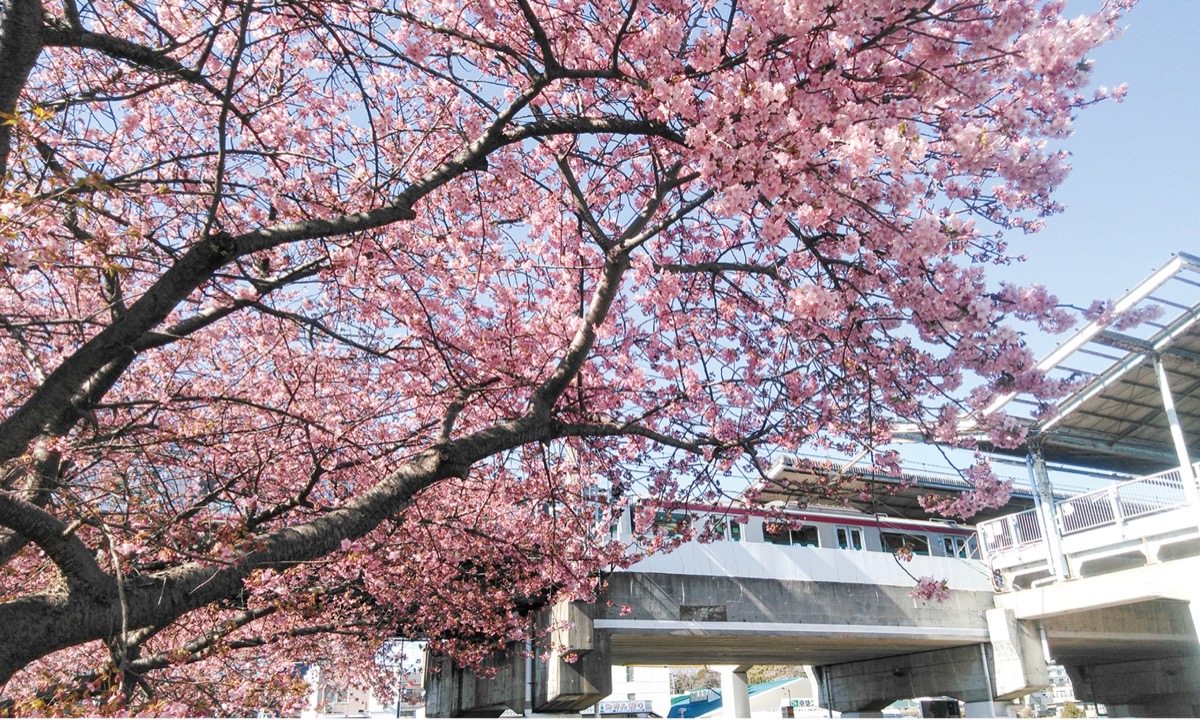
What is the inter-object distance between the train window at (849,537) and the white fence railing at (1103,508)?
388cm

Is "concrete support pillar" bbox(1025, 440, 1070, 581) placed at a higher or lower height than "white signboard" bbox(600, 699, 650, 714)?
higher

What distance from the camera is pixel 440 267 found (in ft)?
21.3

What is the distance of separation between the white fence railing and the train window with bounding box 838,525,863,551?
3.88 metres

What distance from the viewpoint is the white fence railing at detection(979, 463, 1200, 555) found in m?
14.1

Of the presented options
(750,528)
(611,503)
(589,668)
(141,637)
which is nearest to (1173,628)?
(750,528)

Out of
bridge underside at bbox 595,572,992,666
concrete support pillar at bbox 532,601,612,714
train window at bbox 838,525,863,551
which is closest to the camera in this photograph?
concrete support pillar at bbox 532,601,612,714

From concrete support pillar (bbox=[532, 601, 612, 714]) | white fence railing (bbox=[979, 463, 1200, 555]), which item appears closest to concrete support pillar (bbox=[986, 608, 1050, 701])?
white fence railing (bbox=[979, 463, 1200, 555])

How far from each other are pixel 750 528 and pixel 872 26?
16.9 m

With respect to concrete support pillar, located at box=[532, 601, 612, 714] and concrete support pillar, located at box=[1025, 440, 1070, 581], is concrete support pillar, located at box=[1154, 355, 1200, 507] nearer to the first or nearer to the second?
concrete support pillar, located at box=[1025, 440, 1070, 581]

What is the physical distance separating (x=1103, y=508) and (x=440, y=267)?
15375 mm

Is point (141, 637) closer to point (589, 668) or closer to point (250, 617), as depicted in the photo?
point (250, 617)

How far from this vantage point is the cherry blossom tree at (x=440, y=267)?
377 cm

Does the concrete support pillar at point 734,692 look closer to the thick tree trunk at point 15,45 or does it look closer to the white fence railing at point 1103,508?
the white fence railing at point 1103,508

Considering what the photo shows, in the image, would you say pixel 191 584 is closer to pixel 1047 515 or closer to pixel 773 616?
pixel 773 616
